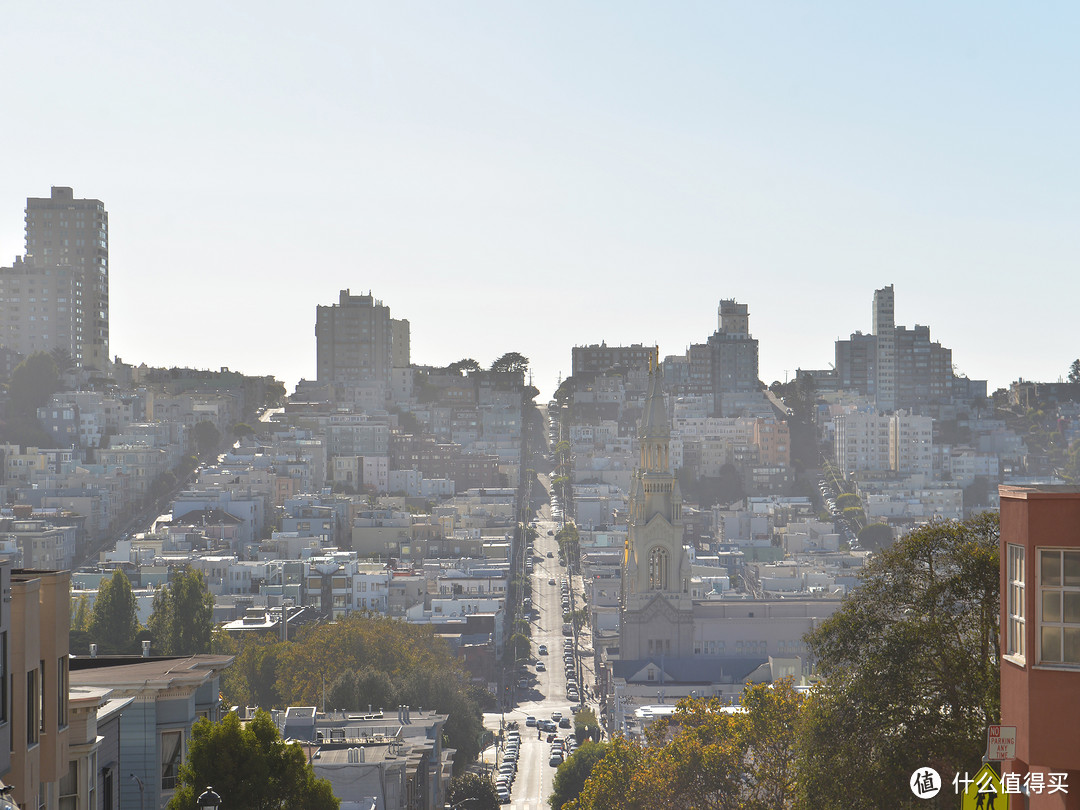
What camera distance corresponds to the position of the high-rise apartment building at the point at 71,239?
152750 mm

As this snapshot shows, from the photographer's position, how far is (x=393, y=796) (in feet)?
122

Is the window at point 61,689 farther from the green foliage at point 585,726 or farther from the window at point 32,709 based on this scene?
the green foliage at point 585,726

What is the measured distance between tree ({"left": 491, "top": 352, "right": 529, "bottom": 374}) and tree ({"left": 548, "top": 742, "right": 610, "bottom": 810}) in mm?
130319

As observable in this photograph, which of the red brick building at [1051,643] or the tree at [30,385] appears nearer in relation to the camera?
the red brick building at [1051,643]

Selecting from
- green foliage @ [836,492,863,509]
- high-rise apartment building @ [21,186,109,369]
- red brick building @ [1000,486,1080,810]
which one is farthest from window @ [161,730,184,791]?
high-rise apartment building @ [21,186,109,369]

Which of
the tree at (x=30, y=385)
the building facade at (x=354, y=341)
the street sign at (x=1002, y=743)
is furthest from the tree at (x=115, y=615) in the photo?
the building facade at (x=354, y=341)

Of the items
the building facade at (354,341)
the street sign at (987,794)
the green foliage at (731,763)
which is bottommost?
the green foliage at (731,763)

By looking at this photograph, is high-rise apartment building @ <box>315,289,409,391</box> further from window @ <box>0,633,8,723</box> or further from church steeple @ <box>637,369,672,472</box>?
window @ <box>0,633,8,723</box>

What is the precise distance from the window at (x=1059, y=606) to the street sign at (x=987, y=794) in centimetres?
105

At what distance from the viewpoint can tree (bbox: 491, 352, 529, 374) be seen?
183m

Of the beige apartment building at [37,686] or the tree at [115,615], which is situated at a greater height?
the beige apartment building at [37,686]

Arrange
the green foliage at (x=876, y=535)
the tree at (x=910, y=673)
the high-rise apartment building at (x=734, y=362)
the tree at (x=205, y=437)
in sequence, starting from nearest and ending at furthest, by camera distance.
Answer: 1. the tree at (x=910, y=673)
2. the green foliage at (x=876, y=535)
3. the tree at (x=205, y=437)
4. the high-rise apartment building at (x=734, y=362)

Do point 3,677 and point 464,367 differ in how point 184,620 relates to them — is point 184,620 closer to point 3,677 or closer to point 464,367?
point 3,677

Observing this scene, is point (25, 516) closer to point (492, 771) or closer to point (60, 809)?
point (492, 771)
